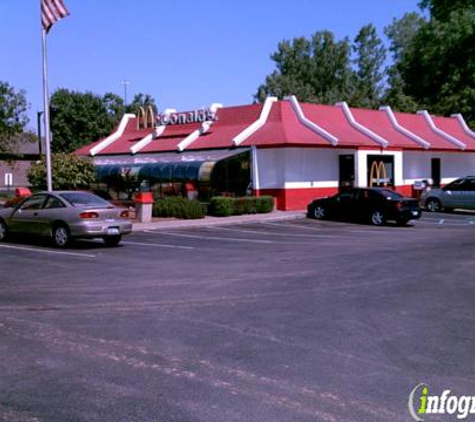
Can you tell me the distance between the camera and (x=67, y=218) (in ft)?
53.8

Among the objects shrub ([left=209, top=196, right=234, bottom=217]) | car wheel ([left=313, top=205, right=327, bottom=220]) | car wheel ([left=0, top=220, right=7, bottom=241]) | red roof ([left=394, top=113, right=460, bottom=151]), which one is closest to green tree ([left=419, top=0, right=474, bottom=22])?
red roof ([left=394, top=113, right=460, bottom=151])

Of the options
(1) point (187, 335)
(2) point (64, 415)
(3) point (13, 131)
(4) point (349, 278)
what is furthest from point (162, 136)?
(2) point (64, 415)

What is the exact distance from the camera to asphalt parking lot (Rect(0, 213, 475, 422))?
540 cm

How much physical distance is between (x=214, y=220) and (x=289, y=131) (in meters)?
7.30

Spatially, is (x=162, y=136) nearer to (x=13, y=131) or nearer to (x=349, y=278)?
(x=13, y=131)

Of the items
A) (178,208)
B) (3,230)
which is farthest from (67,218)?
(178,208)

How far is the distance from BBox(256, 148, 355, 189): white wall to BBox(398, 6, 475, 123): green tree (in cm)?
3006

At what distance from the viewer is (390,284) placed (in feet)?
36.1

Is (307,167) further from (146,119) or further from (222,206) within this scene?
(146,119)

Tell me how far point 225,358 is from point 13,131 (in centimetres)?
3244

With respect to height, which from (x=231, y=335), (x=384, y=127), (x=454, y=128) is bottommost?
(x=231, y=335)

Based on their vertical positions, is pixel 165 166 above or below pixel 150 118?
below

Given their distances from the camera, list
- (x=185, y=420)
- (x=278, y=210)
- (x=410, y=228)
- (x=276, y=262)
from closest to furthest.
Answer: (x=185, y=420) < (x=276, y=262) < (x=410, y=228) < (x=278, y=210)

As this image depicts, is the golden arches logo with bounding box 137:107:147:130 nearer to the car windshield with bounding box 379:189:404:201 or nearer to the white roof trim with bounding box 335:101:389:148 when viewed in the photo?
the white roof trim with bounding box 335:101:389:148
